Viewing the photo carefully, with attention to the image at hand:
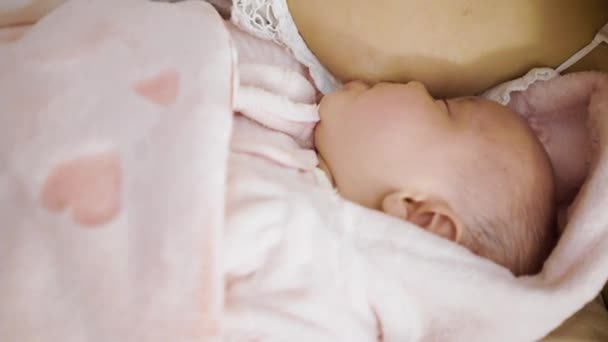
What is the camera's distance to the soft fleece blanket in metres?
0.67

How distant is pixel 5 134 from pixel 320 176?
36cm

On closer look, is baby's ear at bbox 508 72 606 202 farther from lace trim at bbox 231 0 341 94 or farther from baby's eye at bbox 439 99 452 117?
lace trim at bbox 231 0 341 94

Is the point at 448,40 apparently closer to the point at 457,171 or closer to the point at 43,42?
the point at 457,171

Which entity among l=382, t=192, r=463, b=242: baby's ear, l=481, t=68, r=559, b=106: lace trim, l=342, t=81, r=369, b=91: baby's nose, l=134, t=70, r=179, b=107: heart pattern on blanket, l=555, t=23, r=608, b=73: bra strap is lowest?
l=382, t=192, r=463, b=242: baby's ear

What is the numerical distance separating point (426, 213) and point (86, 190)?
0.39 meters

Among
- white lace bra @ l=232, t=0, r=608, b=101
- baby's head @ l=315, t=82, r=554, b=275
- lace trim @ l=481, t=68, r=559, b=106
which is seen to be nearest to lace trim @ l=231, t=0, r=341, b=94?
white lace bra @ l=232, t=0, r=608, b=101

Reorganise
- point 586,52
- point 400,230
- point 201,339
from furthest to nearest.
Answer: point 586,52, point 400,230, point 201,339

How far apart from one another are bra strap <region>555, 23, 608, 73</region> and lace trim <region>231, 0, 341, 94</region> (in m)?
0.31

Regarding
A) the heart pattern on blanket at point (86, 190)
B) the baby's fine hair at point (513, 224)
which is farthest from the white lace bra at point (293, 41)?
the heart pattern on blanket at point (86, 190)

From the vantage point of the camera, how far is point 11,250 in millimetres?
679

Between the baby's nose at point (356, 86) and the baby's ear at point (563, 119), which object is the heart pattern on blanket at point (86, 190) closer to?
Answer: the baby's nose at point (356, 86)

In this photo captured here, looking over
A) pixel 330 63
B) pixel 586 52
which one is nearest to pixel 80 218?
pixel 330 63

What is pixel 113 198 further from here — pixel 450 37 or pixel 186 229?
pixel 450 37

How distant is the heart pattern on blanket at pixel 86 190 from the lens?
2.23 ft
